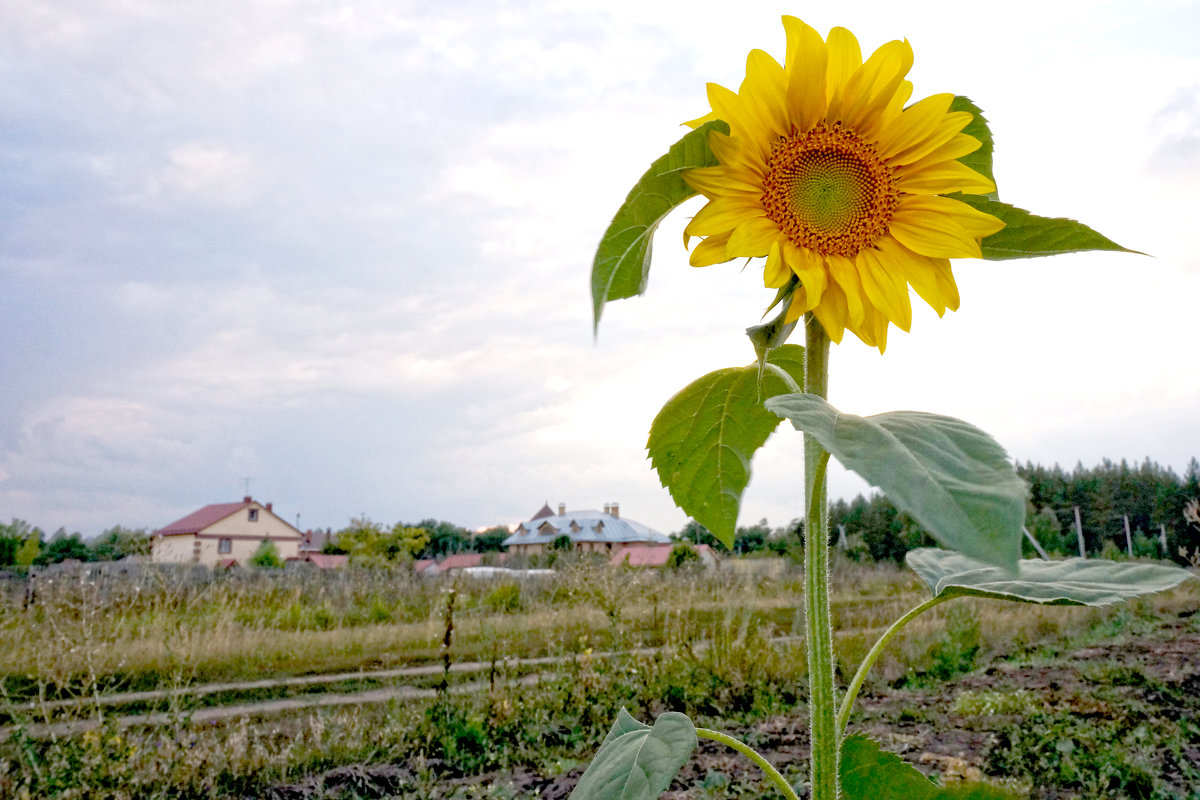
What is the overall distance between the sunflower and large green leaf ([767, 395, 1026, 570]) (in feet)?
0.68

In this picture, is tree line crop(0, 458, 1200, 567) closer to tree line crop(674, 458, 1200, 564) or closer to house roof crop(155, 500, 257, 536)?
tree line crop(674, 458, 1200, 564)

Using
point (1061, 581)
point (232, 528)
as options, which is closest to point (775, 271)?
point (1061, 581)

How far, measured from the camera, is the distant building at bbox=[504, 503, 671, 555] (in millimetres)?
57031

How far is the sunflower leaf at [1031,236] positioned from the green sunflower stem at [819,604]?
21 cm

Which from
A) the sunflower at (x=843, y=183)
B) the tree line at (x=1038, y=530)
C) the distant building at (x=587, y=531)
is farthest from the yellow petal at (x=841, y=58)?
the distant building at (x=587, y=531)

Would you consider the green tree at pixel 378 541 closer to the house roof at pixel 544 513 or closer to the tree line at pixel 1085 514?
the tree line at pixel 1085 514

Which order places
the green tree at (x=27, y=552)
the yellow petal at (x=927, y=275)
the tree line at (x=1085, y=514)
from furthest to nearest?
the tree line at (x=1085, y=514)
the green tree at (x=27, y=552)
the yellow petal at (x=927, y=275)

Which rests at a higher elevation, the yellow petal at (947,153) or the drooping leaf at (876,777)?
the yellow petal at (947,153)

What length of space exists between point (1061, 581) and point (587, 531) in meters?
58.9

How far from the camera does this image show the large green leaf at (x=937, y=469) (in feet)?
1.66

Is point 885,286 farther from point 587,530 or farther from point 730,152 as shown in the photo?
point 587,530

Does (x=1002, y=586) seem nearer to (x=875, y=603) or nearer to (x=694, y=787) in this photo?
(x=694, y=787)

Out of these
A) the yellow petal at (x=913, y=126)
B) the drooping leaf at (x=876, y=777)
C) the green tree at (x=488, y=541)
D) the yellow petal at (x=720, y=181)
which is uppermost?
the yellow petal at (x=913, y=126)

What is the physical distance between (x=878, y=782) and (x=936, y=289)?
1.87 feet
